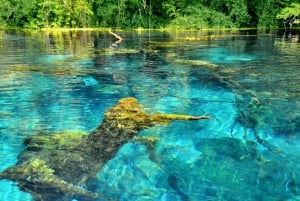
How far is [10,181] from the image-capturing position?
3.45 metres

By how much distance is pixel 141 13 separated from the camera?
Answer: 24438mm

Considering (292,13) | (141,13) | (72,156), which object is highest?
(141,13)

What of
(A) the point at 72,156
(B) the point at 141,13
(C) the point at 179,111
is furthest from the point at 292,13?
(A) the point at 72,156

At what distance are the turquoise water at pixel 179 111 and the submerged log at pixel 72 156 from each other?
10 cm

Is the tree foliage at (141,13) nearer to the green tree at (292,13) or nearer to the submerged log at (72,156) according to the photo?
the green tree at (292,13)

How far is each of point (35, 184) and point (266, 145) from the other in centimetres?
245

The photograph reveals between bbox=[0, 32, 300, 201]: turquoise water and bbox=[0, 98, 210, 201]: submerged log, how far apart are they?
0.10 metres

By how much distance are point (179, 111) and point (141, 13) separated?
64.5 feet

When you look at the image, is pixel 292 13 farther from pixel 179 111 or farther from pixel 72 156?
pixel 72 156

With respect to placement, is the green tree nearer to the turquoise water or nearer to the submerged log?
the turquoise water

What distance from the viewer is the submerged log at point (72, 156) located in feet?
10.7

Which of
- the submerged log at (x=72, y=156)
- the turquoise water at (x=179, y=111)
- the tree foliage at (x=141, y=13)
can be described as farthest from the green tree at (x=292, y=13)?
the submerged log at (x=72, y=156)

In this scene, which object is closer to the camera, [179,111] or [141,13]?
→ [179,111]

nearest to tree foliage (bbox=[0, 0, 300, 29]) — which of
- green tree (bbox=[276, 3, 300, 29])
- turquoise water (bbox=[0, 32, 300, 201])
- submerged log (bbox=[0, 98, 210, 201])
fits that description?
green tree (bbox=[276, 3, 300, 29])
